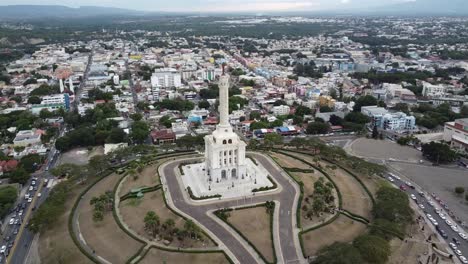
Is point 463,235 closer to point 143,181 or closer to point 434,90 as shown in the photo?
point 143,181

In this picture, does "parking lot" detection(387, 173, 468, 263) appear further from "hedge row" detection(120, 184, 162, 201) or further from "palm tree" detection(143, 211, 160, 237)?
"hedge row" detection(120, 184, 162, 201)

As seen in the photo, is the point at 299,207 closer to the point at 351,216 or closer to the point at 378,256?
the point at 351,216

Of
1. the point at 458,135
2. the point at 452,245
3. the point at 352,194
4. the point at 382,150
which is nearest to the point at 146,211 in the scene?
the point at 352,194

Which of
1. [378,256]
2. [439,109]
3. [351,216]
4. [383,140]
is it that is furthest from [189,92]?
[378,256]

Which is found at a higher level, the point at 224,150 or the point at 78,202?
the point at 224,150

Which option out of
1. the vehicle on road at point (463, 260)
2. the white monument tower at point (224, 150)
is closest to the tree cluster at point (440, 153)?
the vehicle on road at point (463, 260)

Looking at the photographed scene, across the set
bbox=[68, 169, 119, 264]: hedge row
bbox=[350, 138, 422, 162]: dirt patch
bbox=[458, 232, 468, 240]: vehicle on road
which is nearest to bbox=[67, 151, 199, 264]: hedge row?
bbox=[68, 169, 119, 264]: hedge row
